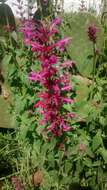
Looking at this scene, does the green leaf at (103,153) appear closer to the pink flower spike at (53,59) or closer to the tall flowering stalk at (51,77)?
the tall flowering stalk at (51,77)

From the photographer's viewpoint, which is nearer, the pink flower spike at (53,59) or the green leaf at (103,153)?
the pink flower spike at (53,59)

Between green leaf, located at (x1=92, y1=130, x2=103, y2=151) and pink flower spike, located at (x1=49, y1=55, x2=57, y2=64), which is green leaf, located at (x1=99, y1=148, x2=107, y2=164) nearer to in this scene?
green leaf, located at (x1=92, y1=130, x2=103, y2=151)

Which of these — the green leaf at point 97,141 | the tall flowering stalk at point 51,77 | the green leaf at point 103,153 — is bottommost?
the green leaf at point 103,153

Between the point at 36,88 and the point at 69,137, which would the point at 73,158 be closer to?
the point at 69,137

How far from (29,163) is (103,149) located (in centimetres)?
118

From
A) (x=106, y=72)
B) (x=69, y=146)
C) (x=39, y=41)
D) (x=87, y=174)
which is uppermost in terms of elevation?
(x=39, y=41)

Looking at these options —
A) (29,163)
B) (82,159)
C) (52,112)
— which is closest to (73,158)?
(82,159)

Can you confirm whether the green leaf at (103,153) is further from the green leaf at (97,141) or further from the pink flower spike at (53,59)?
the pink flower spike at (53,59)

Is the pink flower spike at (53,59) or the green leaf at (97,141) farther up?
the pink flower spike at (53,59)

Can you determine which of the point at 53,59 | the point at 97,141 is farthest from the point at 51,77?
the point at 97,141

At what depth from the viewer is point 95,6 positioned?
728 centimetres

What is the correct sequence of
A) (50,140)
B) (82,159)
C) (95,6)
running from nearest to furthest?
(50,140)
(82,159)
(95,6)

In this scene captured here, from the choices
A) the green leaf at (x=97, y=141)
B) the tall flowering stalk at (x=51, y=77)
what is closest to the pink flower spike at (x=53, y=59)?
the tall flowering stalk at (x=51, y=77)

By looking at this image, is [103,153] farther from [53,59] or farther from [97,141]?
[53,59]
